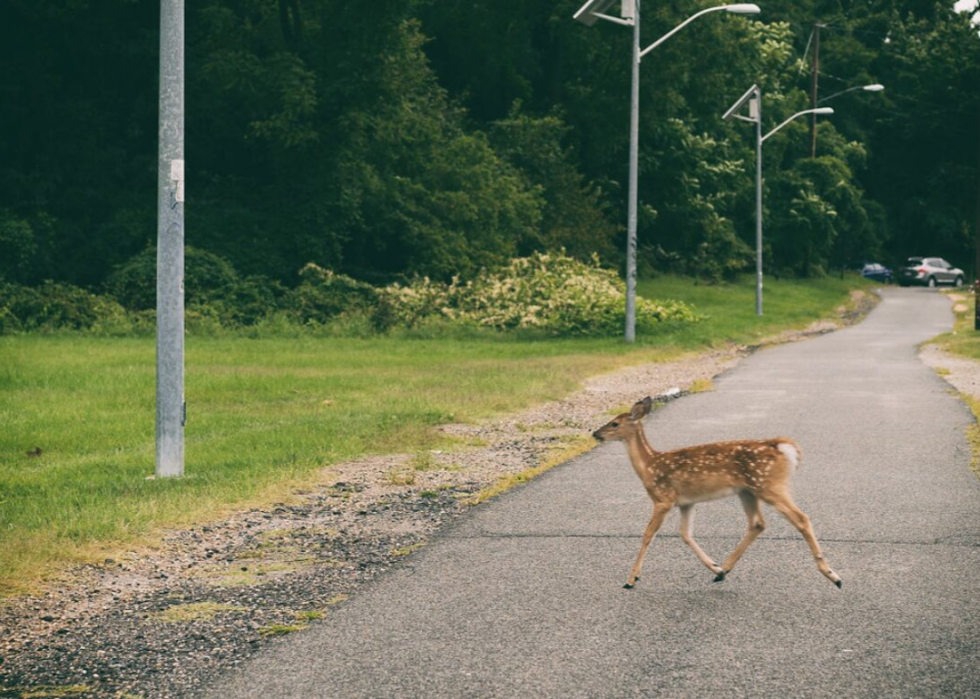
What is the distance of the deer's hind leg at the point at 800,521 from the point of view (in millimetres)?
7824

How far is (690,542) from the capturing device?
8.25 meters

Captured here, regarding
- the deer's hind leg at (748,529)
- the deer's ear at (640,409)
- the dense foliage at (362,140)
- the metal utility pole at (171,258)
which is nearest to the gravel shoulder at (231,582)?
the metal utility pole at (171,258)

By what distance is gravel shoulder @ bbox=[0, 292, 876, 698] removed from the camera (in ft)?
21.4

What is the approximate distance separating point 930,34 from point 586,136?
1449 inches

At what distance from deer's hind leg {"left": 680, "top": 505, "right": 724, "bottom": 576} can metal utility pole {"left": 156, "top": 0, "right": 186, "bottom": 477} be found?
18.3 ft

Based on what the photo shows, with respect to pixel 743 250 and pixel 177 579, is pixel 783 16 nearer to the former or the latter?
pixel 743 250

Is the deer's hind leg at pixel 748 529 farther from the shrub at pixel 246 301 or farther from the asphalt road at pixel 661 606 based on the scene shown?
the shrub at pixel 246 301

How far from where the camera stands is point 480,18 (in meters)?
55.1

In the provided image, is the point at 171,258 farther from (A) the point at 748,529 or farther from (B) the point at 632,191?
(B) the point at 632,191

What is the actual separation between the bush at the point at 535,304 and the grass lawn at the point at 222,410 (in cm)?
100

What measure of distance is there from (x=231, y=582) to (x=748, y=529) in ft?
10.4

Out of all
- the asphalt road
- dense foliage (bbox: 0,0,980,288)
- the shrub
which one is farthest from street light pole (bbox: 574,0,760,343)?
the asphalt road

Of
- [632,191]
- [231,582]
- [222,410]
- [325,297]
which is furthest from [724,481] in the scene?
[325,297]

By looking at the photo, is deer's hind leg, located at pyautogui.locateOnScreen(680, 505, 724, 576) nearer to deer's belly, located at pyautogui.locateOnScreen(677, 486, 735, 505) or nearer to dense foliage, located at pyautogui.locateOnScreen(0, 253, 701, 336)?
deer's belly, located at pyautogui.locateOnScreen(677, 486, 735, 505)
